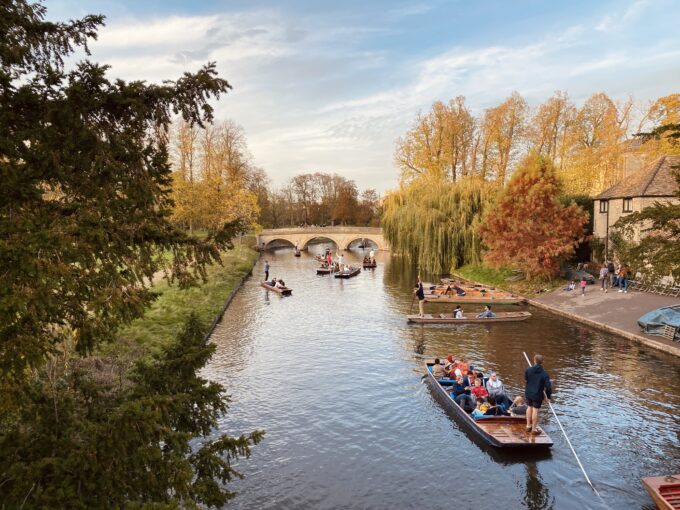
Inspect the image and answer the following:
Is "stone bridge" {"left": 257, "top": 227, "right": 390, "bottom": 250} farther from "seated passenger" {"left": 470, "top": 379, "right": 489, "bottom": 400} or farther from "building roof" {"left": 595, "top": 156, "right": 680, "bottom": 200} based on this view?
"seated passenger" {"left": 470, "top": 379, "right": 489, "bottom": 400}

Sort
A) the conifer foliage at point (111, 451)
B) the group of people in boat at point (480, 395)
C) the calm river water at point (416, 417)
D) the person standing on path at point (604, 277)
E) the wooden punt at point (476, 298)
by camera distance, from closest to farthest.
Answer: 1. the conifer foliage at point (111, 451)
2. the calm river water at point (416, 417)
3. the group of people in boat at point (480, 395)
4. the person standing on path at point (604, 277)
5. the wooden punt at point (476, 298)

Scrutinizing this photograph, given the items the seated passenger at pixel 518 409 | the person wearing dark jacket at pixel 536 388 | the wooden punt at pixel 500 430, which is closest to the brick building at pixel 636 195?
the seated passenger at pixel 518 409

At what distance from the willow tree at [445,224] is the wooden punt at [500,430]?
88.3 ft

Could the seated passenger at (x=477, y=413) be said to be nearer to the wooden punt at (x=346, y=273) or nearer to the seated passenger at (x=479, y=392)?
the seated passenger at (x=479, y=392)

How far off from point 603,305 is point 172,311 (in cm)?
2164

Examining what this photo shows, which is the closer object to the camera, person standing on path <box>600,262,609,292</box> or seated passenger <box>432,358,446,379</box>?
seated passenger <box>432,358,446,379</box>

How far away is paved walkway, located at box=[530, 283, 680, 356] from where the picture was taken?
71.4 feet

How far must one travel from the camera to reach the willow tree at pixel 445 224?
40969mm

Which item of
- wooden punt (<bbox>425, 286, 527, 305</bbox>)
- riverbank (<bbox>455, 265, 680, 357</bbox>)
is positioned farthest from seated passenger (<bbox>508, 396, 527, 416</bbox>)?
wooden punt (<bbox>425, 286, 527, 305</bbox>)

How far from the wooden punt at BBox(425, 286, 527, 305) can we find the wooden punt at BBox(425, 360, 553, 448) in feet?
52.3

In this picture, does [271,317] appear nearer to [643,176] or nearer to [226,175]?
[643,176]

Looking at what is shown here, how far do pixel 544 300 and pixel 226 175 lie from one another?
127ft

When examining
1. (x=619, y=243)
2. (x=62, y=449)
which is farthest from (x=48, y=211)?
Answer: (x=619, y=243)

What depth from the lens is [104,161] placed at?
6.16 meters
